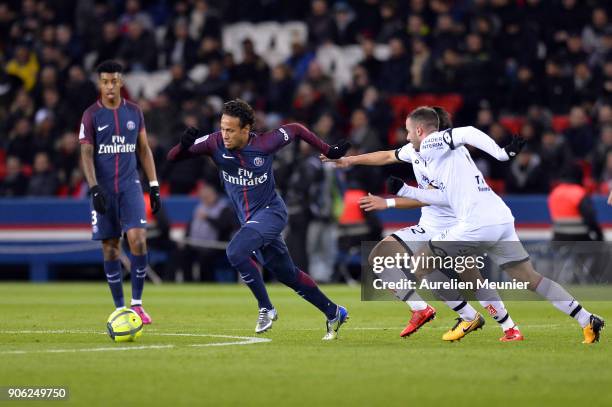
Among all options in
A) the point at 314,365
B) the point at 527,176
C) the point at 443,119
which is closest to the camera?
the point at 314,365

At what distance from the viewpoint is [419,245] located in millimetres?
11719

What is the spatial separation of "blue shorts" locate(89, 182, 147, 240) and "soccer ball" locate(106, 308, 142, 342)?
2.29 m

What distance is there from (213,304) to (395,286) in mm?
6077

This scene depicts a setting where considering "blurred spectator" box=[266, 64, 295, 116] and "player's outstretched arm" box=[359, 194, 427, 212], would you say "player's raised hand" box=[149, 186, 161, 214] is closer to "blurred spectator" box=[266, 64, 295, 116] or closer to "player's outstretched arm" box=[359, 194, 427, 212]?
"player's outstretched arm" box=[359, 194, 427, 212]

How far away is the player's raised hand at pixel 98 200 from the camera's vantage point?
12945 millimetres

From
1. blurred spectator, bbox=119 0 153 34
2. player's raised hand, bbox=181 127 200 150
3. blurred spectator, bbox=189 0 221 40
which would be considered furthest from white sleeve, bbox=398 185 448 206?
blurred spectator, bbox=119 0 153 34

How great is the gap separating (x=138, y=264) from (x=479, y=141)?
4628 mm

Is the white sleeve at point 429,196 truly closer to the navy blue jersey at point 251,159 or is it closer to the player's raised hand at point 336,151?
the player's raised hand at point 336,151

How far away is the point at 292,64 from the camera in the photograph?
2644cm

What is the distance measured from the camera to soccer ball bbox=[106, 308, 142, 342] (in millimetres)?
11305

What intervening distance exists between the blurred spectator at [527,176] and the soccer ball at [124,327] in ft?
41.7

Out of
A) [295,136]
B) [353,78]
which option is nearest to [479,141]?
[295,136]

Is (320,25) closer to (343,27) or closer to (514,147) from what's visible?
(343,27)

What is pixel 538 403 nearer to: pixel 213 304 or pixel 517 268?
pixel 517 268
